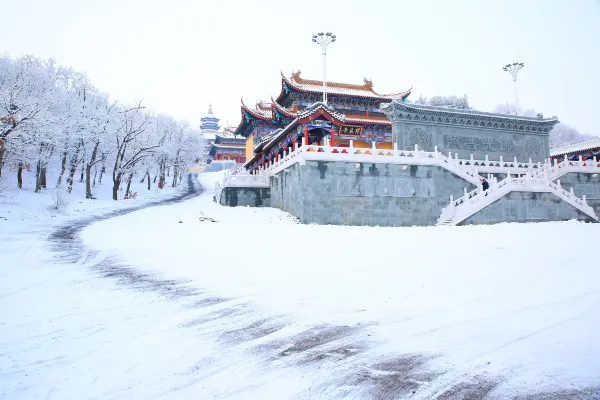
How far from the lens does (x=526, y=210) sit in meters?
19.3

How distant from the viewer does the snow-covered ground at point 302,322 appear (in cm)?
345

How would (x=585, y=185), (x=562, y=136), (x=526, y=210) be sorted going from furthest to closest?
(x=562, y=136) → (x=585, y=185) → (x=526, y=210)

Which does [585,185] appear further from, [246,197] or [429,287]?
[429,287]

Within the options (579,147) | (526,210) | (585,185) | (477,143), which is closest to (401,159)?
(526,210)

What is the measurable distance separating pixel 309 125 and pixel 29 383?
17.0 meters

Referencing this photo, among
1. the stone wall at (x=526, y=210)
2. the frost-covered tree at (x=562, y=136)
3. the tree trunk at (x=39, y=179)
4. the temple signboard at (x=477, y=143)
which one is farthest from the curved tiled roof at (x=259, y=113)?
the frost-covered tree at (x=562, y=136)

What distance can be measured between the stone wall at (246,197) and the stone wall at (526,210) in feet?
38.6

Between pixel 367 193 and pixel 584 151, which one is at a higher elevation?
pixel 584 151

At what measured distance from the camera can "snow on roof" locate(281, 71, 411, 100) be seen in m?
29.3

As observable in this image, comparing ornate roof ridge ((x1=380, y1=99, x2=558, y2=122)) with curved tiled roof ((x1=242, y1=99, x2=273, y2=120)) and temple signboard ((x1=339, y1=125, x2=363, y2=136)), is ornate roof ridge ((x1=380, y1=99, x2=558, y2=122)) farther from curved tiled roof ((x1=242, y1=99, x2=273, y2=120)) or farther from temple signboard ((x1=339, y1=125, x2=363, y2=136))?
curved tiled roof ((x1=242, y1=99, x2=273, y2=120))

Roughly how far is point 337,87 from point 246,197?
1394 centimetres

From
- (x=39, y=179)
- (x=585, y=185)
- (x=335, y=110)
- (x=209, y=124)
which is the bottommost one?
(x=585, y=185)

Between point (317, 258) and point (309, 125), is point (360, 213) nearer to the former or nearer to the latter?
point (309, 125)

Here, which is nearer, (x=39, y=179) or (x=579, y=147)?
(x=39, y=179)
